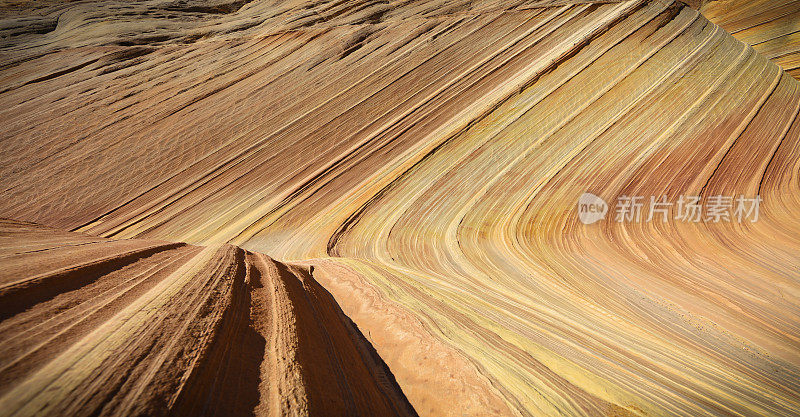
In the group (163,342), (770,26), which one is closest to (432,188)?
(163,342)

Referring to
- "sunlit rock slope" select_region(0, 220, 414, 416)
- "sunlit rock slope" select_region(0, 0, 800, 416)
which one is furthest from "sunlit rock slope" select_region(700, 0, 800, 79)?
"sunlit rock slope" select_region(0, 220, 414, 416)

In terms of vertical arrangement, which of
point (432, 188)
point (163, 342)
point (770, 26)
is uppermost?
point (770, 26)

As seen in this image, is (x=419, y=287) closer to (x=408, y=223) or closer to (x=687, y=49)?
(x=408, y=223)

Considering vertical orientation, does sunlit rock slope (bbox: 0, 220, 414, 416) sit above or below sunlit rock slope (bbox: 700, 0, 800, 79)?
below

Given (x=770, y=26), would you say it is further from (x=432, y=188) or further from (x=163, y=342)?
(x=163, y=342)

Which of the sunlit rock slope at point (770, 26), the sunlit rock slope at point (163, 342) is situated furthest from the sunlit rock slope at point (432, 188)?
the sunlit rock slope at point (770, 26)

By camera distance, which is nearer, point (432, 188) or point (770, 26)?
point (432, 188)

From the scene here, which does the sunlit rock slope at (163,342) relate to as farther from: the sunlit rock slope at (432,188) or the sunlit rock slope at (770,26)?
the sunlit rock slope at (770,26)

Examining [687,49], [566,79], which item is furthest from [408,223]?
[687,49]

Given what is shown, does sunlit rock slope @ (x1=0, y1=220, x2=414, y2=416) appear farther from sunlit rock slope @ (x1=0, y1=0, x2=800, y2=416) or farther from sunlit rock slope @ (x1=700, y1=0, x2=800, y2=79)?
sunlit rock slope @ (x1=700, y1=0, x2=800, y2=79)

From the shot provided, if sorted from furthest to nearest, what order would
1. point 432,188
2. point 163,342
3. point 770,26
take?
point 770,26
point 432,188
point 163,342
